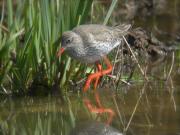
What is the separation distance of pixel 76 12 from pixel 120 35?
750 millimetres

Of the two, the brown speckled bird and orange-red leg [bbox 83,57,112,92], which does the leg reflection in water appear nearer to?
orange-red leg [bbox 83,57,112,92]

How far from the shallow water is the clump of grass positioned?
23 centimetres

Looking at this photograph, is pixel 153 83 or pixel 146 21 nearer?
pixel 153 83

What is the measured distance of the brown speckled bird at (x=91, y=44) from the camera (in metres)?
8.31

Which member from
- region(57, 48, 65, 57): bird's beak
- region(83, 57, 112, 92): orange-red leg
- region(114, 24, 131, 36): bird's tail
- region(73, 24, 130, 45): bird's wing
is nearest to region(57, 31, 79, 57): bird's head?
region(57, 48, 65, 57): bird's beak

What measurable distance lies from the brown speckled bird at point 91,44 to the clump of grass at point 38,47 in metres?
0.19

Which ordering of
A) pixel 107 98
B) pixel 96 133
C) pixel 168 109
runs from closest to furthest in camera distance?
pixel 96 133, pixel 168 109, pixel 107 98

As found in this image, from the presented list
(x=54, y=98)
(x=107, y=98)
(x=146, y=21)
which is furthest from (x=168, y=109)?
(x=146, y=21)

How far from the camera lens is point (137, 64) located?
8797 millimetres

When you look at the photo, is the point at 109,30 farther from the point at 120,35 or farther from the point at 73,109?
the point at 73,109

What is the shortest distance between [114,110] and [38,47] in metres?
1.41

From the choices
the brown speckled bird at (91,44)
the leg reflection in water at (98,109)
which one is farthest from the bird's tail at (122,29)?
the leg reflection in water at (98,109)

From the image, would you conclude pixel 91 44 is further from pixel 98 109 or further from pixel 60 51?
pixel 98 109

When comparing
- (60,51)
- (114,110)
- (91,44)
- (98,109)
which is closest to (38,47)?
(60,51)
